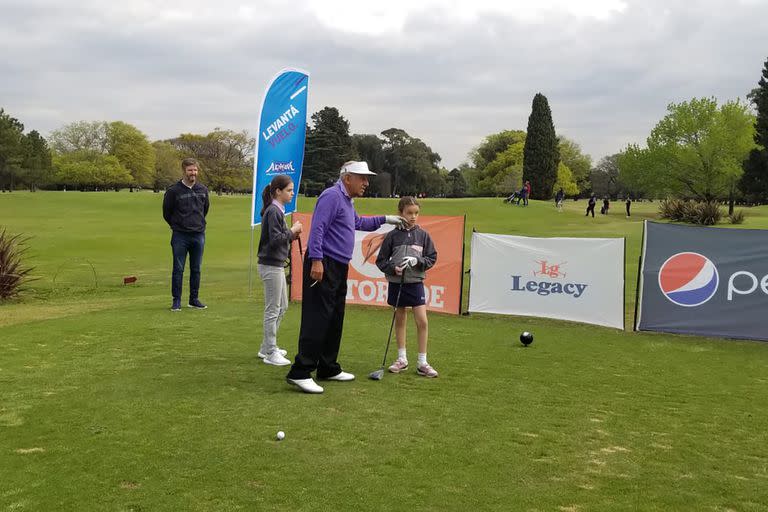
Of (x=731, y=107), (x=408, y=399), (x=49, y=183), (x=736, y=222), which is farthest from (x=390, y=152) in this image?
(x=408, y=399)

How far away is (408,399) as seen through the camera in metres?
5.67

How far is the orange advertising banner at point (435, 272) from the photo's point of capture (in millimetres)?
11312

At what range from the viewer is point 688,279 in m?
9.82

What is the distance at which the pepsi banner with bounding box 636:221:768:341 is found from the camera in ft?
31.1

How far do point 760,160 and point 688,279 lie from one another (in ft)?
172

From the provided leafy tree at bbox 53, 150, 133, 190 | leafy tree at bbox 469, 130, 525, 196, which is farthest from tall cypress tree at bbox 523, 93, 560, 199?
leafy tree at bbox 53, 150, 133, 190

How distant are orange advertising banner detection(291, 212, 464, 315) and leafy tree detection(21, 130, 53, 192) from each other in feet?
260

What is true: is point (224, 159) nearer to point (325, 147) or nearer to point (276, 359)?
point (325, 147)

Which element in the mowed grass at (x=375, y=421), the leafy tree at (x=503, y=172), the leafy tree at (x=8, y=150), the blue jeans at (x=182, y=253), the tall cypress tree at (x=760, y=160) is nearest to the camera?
the mowed grass at (x=375, y=421)

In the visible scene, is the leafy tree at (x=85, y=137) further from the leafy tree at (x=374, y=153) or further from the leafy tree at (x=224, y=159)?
the leafy tree at (x=374, y=153)

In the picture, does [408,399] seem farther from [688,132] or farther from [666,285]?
[688,132]

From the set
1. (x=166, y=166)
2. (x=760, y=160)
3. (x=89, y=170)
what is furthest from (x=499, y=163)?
(x=89, y=170)

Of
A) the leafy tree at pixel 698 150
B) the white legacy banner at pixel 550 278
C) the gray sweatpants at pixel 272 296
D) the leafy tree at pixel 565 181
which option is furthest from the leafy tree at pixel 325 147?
the gray sweatpants at pixel 272 296

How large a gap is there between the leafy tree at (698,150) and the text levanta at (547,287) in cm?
5158
